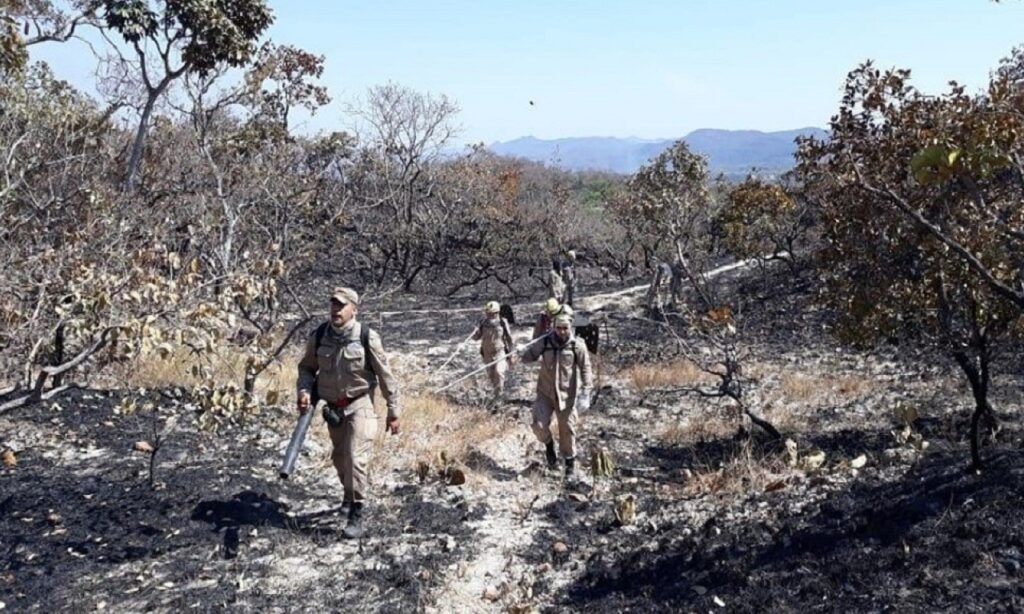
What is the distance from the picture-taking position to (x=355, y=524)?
18.6 feet

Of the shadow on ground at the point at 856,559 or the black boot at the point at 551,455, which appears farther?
the black boot at the point at 551,455

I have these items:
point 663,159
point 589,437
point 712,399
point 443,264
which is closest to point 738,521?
point 589,437

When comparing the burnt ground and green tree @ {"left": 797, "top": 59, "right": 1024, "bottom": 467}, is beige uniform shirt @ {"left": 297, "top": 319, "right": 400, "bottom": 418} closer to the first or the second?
the burnt ground

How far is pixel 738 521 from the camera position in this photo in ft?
19.1

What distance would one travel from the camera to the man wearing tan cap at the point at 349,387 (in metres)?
5.56

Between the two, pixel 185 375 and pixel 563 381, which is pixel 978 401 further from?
pixel 185 375

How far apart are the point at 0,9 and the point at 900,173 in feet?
29.6

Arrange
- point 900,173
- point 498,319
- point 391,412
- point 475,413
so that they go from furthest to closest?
point 498,319, point 475,413, point 900,173, point 391,412

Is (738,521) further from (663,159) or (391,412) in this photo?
(663,159)

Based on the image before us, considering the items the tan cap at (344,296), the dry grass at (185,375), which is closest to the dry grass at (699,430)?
the dry grass at (185,375)

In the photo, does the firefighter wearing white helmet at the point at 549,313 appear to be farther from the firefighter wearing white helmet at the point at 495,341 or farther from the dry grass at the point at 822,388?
the dry grass at the point at 822,388

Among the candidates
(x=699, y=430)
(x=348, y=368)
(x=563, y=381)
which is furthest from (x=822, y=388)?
(x=348, y=368)

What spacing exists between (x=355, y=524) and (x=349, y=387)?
0.97 m

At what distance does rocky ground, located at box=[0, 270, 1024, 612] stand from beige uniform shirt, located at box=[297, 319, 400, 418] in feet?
3.27
